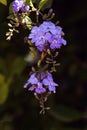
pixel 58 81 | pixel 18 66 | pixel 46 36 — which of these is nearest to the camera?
pixel 46 36

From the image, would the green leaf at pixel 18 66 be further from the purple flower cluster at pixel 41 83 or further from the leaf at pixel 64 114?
the purple flower cluster at pixel 41 83

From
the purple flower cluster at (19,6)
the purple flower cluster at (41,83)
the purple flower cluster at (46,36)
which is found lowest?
the purple flower cluster at (41,83)

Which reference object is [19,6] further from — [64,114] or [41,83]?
[64,114]

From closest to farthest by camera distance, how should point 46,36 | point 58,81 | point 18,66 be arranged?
point 46,36 → point 18,66 → point 58,81

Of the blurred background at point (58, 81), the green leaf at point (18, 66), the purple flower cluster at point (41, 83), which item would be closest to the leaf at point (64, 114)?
the blurred background at point (58, 81)

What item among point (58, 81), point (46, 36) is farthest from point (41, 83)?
point (58, 81)

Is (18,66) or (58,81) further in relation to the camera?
(58,81)

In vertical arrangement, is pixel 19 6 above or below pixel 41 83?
above

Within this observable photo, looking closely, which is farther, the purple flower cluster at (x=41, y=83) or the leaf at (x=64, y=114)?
the leaf at (x=64, y=114)
